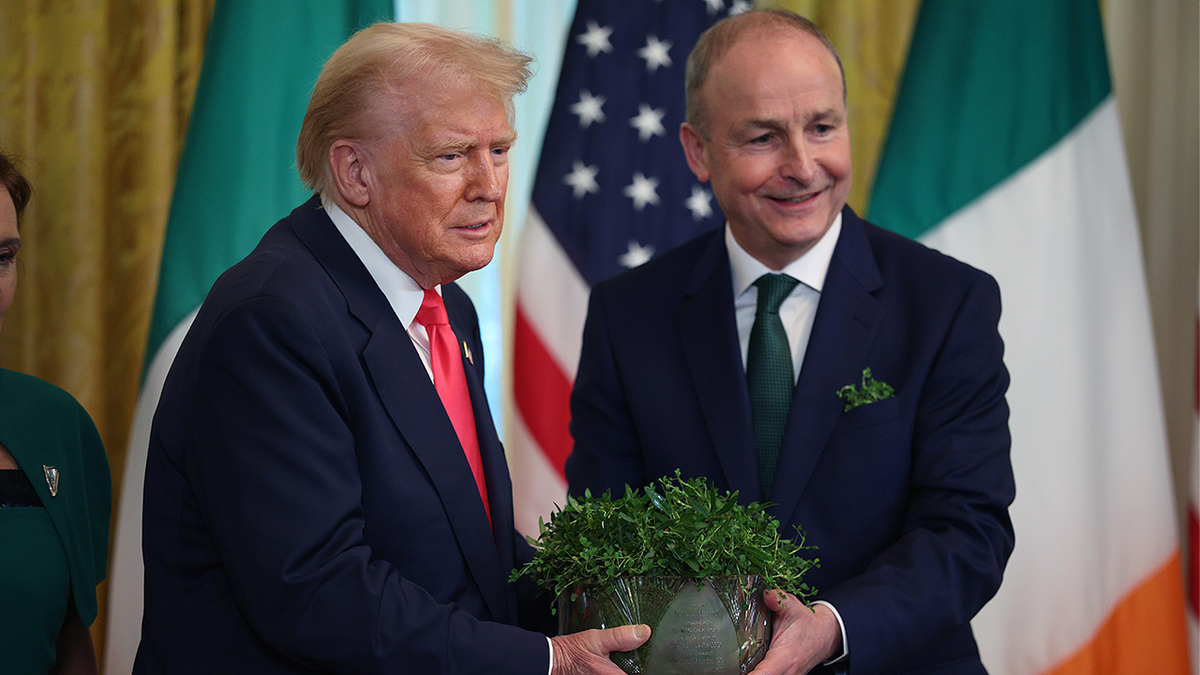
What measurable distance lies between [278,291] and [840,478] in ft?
3.71

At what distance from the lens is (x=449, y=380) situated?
1896mm

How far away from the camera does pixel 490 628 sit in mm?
1617

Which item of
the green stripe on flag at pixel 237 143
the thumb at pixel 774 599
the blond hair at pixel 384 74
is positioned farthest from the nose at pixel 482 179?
the green stripe on flag at pixel 237 143

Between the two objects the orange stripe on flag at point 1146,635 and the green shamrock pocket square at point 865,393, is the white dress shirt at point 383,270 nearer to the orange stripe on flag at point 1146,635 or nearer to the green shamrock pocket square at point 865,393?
the green shamrock pocket square at point 865,393

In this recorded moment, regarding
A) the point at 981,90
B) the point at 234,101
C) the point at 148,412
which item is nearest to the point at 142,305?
the point at 148,412

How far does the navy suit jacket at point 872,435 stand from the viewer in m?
1.99

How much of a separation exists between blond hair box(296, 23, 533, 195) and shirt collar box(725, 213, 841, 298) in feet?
2.52

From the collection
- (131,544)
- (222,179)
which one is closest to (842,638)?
(131,544)

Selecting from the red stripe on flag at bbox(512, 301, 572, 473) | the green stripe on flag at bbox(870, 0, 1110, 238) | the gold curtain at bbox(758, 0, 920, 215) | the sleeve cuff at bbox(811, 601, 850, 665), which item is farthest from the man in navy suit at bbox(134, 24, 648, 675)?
the gold curtain at bbox(758, 0, 920, 215)

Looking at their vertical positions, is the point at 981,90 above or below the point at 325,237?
above

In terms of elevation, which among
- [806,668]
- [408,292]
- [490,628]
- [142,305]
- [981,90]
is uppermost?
[981,90]

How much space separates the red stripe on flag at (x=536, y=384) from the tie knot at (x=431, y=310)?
1.52 m

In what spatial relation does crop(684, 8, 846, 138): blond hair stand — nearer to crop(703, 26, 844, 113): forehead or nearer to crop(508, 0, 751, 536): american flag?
crop(703, 26, 844, 113): forehead

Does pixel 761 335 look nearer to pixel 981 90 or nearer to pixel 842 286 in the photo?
pixel 842 286
